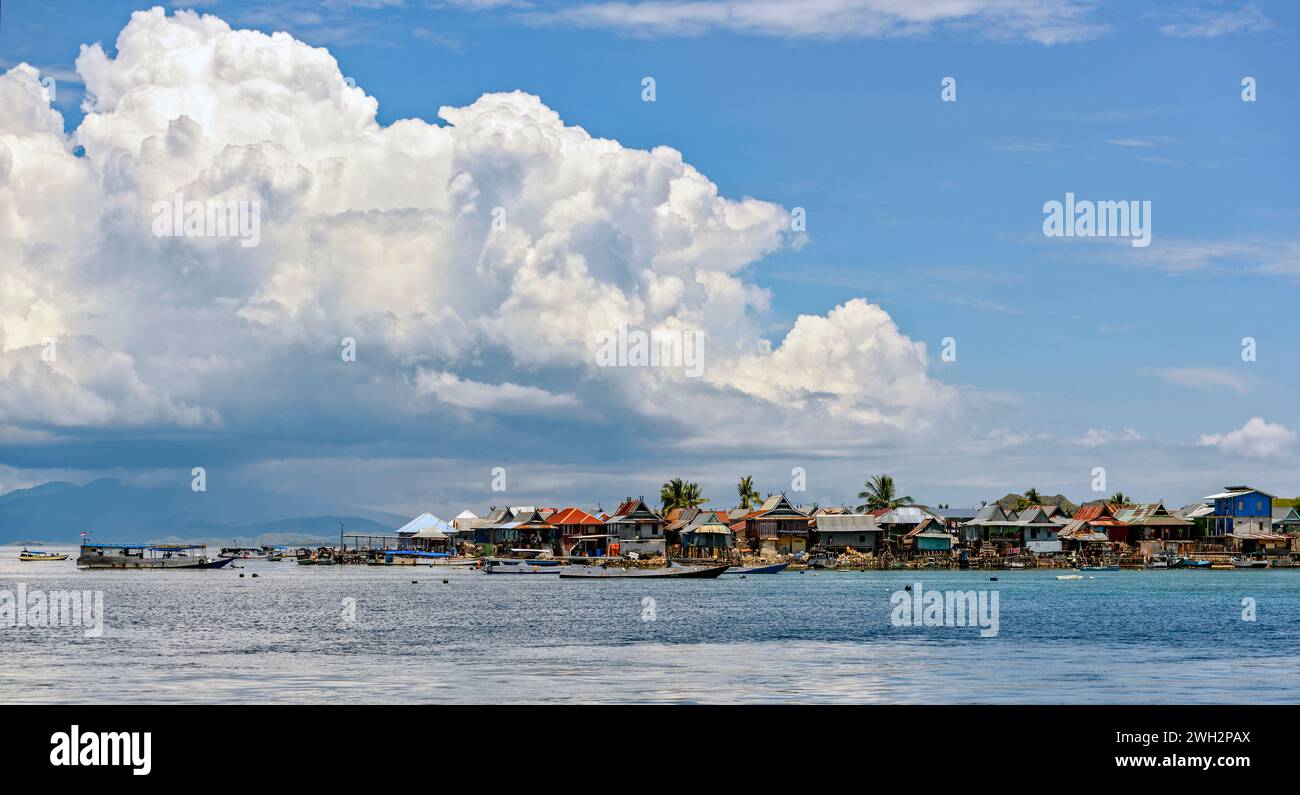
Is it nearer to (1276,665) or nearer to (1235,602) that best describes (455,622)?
(1276,665)

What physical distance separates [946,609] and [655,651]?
4327cm

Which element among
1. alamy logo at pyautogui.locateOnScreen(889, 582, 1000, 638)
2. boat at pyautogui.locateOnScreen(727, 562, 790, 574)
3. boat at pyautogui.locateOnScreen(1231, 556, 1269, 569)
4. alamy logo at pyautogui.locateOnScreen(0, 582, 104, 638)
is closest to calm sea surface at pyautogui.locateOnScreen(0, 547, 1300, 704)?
alamy logo at pyautogui.locateOnScreen(889, 582, 1000, 638)

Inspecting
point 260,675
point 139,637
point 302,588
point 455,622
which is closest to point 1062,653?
point 260,675

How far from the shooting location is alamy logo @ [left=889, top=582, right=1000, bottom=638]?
7925cm
